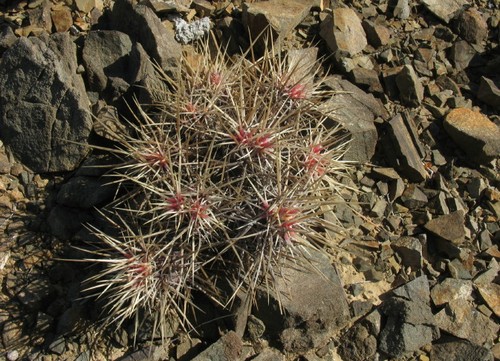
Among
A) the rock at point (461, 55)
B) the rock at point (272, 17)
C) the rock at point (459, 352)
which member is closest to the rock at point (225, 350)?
the rock at point (459, 352)

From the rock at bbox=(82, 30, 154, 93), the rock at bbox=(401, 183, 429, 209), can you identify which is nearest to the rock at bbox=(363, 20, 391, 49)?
the rock at bbox=(401, 183, 429, 209)

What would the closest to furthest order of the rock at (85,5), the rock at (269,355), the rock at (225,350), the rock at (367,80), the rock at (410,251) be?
the rock at (225,350), the rock at (269,355), the rock at (410,251), the rock at (85,5), the rock at (367,80)

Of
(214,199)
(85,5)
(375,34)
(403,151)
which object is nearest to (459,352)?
(403,151)

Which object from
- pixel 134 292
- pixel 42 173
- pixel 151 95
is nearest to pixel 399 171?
pixel 151 95

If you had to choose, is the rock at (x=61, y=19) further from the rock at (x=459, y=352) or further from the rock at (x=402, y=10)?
the rock at (x=459, y=352)

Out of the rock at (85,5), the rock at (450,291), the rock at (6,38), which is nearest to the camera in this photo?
the rock at (450,291)

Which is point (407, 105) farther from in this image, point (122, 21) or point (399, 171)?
point (122, 21)

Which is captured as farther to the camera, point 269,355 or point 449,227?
point 449,227

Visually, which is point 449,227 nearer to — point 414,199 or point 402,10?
point 414,199
